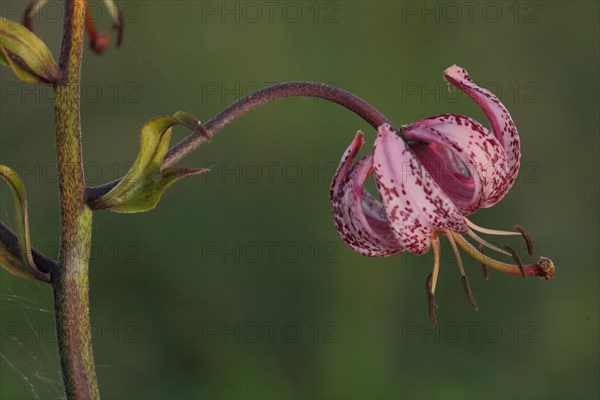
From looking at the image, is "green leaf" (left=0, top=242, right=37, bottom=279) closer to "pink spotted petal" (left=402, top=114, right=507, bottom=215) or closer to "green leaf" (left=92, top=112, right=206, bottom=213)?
"green leaf" (left=92, top=112, right=206, bottom=213)

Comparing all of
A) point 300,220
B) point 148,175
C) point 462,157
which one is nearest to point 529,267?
point 462,157

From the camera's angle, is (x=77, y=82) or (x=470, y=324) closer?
(x=77, y=82)

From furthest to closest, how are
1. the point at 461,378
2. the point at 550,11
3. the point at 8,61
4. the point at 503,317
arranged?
1. the point at 550,11
2. the point at 503,317
3. the point at 461,378
4. the point at 8,61

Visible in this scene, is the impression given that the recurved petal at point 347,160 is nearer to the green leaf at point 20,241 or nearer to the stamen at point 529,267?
the stamen at point 529,267

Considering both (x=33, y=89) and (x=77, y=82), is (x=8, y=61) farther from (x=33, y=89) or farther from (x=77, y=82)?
(x=33, y=89)

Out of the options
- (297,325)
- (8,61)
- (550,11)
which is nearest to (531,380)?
(297,325)

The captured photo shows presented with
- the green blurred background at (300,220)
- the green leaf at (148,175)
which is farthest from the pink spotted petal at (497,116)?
the green blurred background at (300,220)
